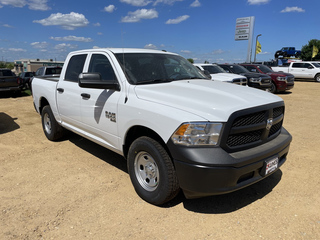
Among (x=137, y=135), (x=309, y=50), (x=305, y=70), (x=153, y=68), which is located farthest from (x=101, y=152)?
(x=309, y=50)

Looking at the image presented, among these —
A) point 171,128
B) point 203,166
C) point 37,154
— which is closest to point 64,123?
point 37,154

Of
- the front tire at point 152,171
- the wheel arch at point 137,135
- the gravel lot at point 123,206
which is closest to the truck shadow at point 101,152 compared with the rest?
the gravel lot at point 123,206

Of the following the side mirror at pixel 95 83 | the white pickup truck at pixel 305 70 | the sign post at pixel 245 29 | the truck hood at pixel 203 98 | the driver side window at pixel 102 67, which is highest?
the sign post at pixel 245 29

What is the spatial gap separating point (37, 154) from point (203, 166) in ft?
12.5

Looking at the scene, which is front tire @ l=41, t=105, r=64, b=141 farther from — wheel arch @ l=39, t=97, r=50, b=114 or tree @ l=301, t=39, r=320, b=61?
tree @ l=301, t=39, r=320, b=61

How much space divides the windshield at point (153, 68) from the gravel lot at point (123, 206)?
5.15ft

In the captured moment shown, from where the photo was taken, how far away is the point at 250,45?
35031 mm

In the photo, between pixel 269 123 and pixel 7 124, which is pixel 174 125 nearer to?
pixel 269 123

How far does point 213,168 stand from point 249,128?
64 centimetres

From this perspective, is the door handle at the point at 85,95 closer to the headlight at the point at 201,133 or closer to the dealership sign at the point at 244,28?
the headlight at the point at 201,133

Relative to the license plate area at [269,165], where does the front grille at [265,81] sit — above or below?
below

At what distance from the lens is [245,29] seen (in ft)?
121

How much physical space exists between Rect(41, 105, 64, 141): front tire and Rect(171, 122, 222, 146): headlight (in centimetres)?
379

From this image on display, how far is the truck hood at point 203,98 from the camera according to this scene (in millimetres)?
2641
